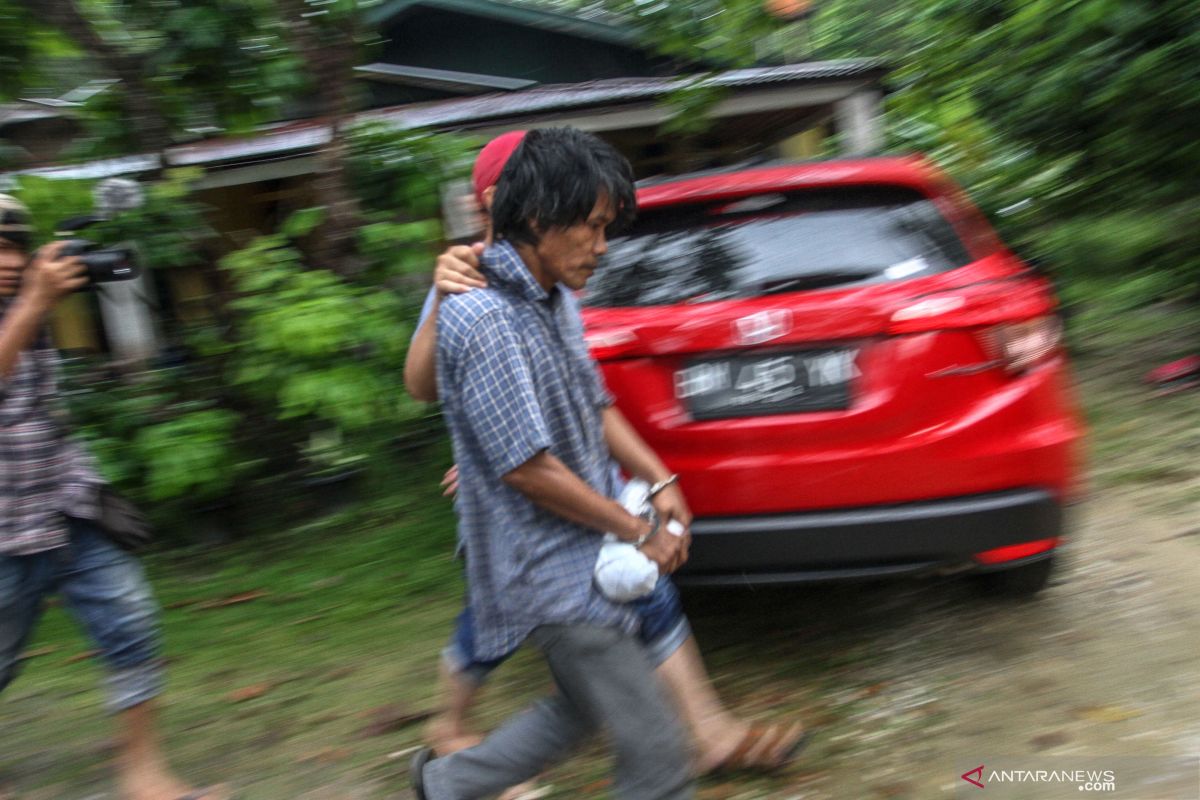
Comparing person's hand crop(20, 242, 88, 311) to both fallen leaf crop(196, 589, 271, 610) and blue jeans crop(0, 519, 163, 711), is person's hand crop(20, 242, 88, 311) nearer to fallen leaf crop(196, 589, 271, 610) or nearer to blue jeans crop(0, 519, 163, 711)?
blue jeans crop(0, 519, 163, 711)

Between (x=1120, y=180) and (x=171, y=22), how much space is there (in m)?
5.54

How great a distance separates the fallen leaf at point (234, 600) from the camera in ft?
16.6

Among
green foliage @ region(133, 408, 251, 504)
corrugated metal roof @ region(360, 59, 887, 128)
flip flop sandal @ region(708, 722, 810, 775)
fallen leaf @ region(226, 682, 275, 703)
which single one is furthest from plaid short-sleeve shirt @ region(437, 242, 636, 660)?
corrugated metal roof @ region(360, 59, 887, 128)

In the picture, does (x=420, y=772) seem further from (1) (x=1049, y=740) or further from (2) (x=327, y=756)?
(1) (x=1049, y=740)

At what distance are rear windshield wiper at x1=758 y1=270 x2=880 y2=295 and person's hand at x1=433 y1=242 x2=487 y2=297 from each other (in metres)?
1.24

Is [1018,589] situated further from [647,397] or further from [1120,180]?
[1120,180]

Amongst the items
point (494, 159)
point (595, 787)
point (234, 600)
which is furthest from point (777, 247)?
point (234, 600)

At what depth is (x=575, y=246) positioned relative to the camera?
87.0 inches

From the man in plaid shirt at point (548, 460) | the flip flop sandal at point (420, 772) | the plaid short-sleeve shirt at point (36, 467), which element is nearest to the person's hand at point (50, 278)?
the plaid short-sleeve shirt at point (36, 467)

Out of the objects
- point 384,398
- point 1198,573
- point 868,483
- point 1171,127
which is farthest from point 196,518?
point 1171,127

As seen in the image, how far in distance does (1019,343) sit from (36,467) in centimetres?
272

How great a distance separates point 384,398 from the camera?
4887 millimetres

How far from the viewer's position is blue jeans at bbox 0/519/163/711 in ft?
9.70

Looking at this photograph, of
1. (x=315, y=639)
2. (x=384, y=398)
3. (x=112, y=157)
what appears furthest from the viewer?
(x=112, y=157)
